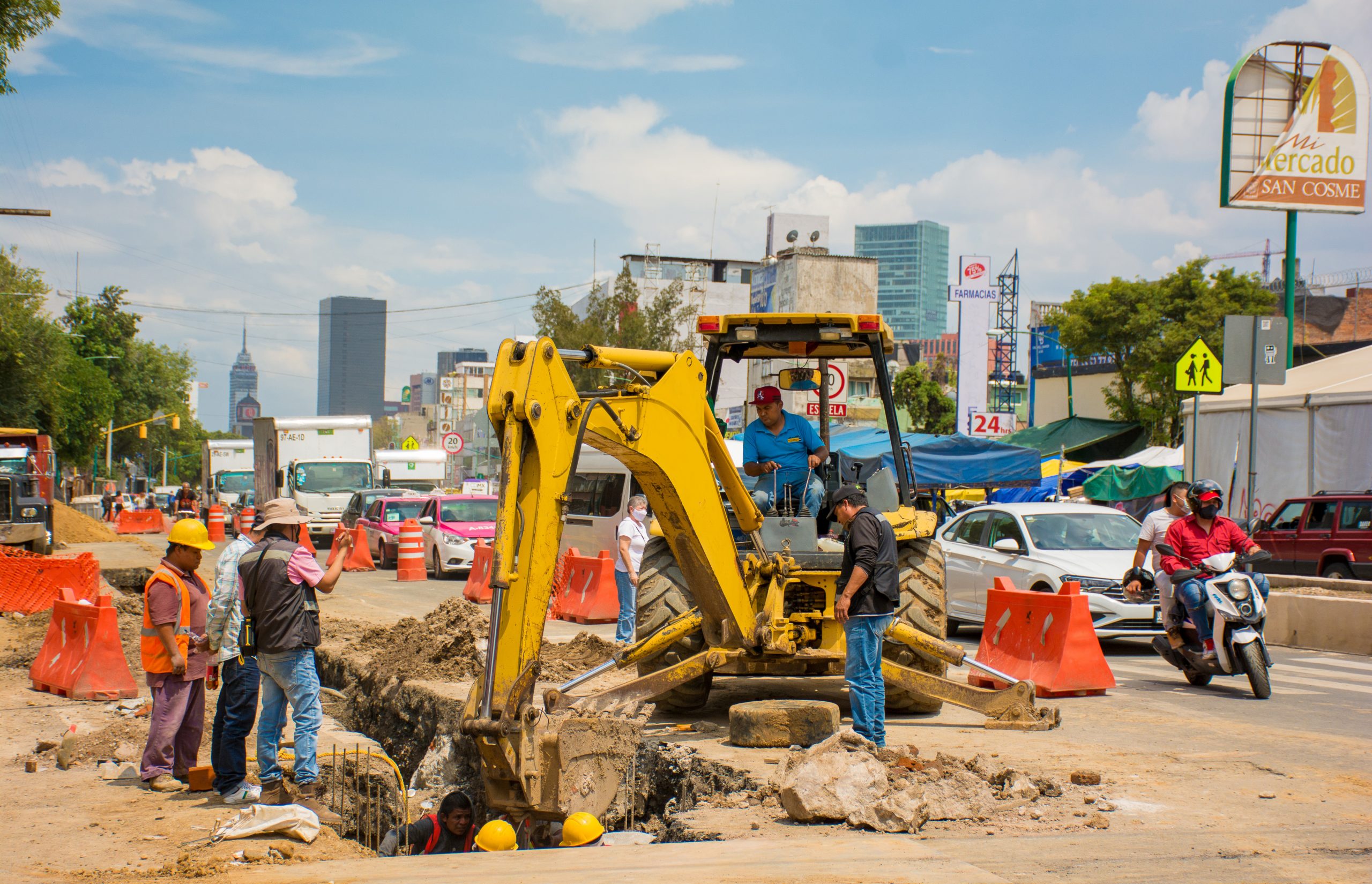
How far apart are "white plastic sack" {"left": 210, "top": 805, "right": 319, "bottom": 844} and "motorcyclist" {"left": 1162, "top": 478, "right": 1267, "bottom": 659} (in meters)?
7.60

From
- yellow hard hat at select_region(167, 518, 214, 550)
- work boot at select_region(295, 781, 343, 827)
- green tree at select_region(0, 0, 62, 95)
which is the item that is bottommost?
work boot at select_region(295, 781, 343, 827)

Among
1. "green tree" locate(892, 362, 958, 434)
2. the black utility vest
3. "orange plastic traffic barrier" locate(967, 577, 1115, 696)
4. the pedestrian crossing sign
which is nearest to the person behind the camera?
the black utility vest

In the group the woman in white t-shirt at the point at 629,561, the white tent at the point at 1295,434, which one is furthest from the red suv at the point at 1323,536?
the woman in white t-shirt at the point at 629,561

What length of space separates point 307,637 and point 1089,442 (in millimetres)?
34221

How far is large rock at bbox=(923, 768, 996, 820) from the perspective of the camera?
19.3 ft

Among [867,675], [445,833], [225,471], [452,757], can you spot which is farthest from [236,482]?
[867,675]

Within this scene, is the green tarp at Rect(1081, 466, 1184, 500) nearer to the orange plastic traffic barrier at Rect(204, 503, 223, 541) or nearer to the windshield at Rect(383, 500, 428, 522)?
the windshield at Rect(383, 500, 428, 522)

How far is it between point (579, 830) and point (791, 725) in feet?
6.30

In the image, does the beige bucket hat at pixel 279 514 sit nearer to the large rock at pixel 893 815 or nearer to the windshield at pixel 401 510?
the large rock at pixel 893 815

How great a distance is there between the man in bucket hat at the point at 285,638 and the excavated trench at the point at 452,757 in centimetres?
138

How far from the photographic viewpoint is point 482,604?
63.7 ft

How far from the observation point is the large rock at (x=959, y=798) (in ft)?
19.3

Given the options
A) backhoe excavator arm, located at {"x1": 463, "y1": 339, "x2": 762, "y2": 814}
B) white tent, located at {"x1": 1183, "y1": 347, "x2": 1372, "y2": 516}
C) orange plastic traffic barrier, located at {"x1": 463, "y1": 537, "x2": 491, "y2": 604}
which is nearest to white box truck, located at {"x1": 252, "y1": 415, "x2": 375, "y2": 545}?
orange plastic traffic barrier, located at {"x1": 463, "y1": 537, "x2": 491, "y2": 604}

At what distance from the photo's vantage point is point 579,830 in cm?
606
